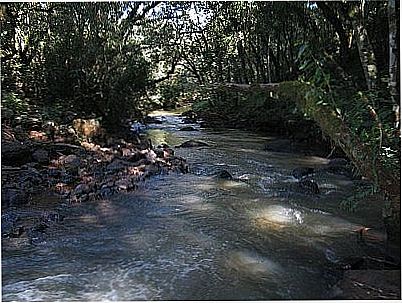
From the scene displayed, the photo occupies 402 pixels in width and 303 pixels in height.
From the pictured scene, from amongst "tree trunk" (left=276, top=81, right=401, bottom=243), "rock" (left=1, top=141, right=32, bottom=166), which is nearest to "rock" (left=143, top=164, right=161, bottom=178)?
"rock" (left=1, top=141, right=32, bottom=166)

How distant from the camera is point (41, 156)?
630 cm

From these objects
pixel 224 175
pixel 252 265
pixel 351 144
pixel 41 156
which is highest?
pixel 351 144

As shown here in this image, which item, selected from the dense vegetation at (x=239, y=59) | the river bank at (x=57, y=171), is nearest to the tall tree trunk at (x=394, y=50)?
the dense vegetation at (x=239, y=59)

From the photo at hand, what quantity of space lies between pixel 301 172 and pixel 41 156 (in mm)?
3421

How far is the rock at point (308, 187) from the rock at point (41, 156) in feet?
10.7

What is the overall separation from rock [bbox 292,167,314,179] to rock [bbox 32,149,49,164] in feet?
10.6

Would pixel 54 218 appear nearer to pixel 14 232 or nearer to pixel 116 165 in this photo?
pixel 14 232

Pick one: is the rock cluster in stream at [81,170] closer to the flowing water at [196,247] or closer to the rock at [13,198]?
the rock at [13,198]

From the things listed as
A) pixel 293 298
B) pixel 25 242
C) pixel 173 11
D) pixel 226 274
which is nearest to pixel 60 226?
pixel 25 242

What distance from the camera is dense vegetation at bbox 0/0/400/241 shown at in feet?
9.29

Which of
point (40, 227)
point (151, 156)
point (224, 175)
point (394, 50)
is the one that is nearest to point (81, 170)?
point (151, 156)

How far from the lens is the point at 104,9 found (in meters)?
8.91

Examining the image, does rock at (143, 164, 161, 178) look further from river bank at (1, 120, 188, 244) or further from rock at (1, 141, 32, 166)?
rock at (1, 141, 32, 166)

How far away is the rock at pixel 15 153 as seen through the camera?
5.77 metres
